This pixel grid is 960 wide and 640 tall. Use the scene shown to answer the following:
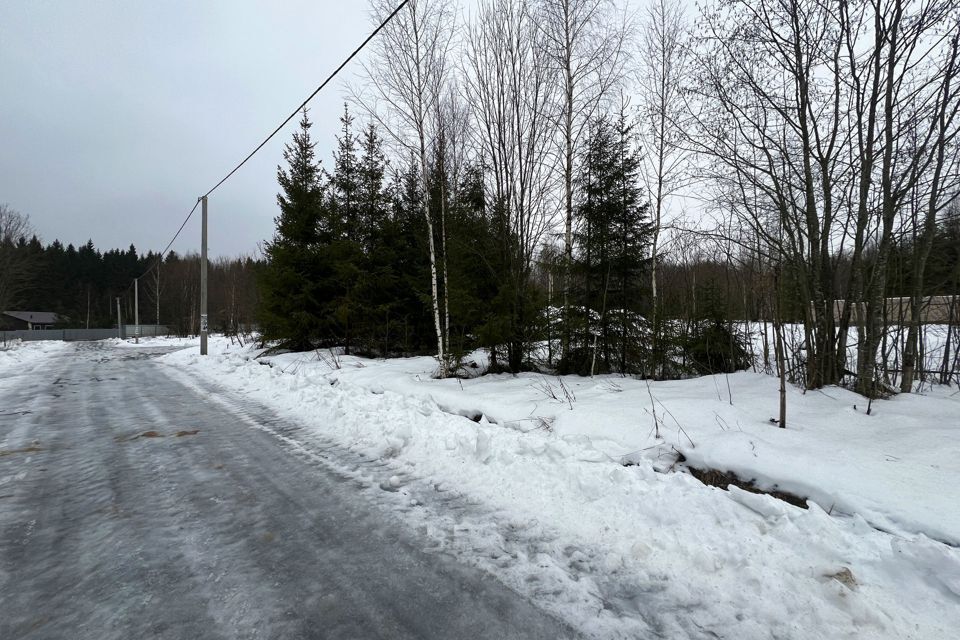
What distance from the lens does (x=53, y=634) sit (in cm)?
208

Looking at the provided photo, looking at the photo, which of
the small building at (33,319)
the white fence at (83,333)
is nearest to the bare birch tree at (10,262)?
the white fence at (83,333)

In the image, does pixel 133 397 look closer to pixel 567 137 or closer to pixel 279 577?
pixel 279 577

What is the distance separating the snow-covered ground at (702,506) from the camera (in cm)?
227

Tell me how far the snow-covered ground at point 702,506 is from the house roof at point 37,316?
87.1 metres

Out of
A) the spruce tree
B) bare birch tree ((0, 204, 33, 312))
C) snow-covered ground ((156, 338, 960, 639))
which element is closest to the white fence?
bare birch tree ((0, 204, 33, 312))

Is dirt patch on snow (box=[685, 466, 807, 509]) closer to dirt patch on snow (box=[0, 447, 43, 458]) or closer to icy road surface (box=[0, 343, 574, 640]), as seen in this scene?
icy road surface (box=[0, 343, 574, 640])

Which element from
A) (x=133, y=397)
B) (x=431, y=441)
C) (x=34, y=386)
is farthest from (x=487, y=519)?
(x=34, y=386)

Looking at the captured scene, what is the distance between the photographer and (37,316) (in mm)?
66938

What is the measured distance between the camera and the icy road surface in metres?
2.19

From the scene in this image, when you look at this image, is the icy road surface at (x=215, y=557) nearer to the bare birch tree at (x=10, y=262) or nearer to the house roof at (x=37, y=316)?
the bare birch tree at (x=10, y=262)

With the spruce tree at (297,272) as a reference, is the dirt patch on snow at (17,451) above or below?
below

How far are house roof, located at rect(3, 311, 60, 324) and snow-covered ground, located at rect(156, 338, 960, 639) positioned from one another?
87.1m

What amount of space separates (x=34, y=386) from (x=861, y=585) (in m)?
15.7

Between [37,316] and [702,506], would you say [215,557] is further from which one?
[37,316]
